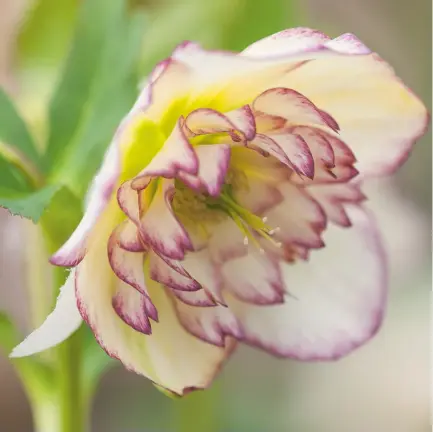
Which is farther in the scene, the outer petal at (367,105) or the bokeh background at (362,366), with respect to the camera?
the bokeh background at (362,366)

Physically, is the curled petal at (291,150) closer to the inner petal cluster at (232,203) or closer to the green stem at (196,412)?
the inner petal cluster at (232,203)

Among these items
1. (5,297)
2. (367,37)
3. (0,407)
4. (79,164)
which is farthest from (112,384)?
(79,164)

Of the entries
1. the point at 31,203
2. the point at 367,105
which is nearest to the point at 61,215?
the point at 31,203

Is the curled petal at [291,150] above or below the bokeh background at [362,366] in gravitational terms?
above

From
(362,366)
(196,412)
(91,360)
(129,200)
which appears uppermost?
(129,200)

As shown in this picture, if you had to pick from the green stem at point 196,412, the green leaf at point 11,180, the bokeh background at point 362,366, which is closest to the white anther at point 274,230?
the green leaf at point 11,180

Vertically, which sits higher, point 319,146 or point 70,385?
point 319,146

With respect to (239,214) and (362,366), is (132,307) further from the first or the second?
(362,366)

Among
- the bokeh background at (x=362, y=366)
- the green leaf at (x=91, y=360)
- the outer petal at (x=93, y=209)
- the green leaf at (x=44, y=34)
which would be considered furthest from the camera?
the bokeh background at (x=362, y=366)
